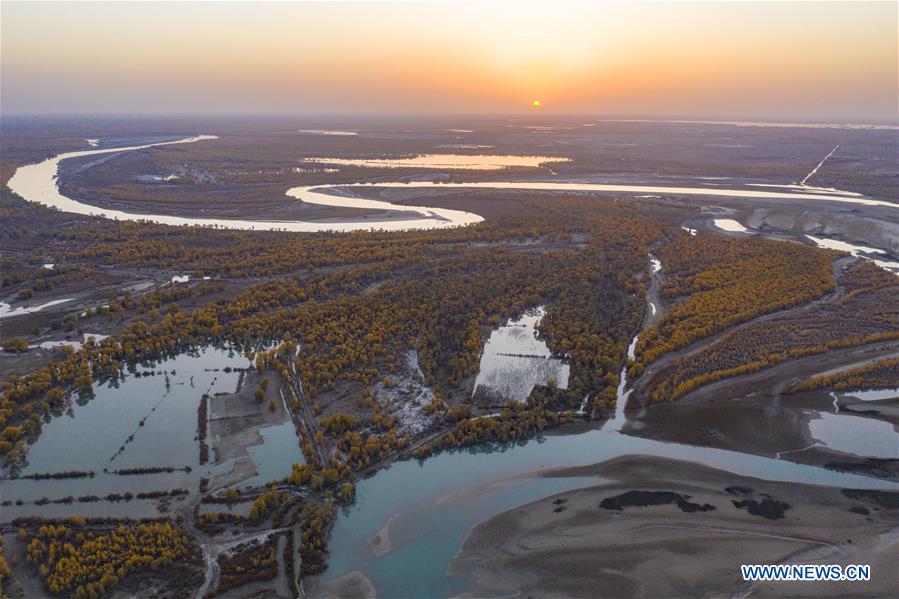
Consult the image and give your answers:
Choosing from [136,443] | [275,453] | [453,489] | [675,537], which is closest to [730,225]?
[675,537]

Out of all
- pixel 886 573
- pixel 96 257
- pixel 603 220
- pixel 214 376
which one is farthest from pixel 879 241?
pixel 96 257

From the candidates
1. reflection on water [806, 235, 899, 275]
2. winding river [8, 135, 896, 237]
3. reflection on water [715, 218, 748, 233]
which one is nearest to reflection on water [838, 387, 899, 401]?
reflection on water [806, 235, 899, 275]

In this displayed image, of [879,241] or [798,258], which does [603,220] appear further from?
[879,241]

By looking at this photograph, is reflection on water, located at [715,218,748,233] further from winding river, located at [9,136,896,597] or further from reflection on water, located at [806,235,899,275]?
winding river, located at [9,136,896,597]

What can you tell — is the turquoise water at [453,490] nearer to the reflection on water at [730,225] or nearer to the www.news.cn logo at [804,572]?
the www.news.cn logo at [804,572]

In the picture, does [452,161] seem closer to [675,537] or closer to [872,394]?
[872,394]
